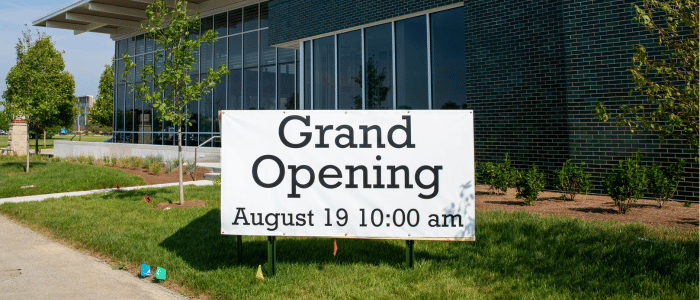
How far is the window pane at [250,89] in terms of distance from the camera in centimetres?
2078

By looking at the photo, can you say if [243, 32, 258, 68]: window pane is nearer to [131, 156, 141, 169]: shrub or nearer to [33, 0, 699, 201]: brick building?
[33, 0, 699, 201]: brick building

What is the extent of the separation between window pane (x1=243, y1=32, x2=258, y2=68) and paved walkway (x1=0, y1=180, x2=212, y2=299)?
14993mm

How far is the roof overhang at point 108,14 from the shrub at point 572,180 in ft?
52.7

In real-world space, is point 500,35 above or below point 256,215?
above

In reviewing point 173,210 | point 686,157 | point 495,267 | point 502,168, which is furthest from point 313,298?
point 686,157

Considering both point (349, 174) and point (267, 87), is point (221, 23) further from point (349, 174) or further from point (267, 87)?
point (349, 174)

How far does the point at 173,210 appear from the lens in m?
8.75

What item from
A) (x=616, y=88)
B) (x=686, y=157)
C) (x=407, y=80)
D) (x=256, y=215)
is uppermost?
(x=407, y=80)

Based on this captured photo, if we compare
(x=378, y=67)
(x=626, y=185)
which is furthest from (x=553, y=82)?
(x=378, y=67)

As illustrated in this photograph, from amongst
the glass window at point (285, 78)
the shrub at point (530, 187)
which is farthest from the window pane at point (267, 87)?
the shrub at point (530, 187)

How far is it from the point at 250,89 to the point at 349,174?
1691 cm

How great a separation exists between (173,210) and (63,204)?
2.78 metres

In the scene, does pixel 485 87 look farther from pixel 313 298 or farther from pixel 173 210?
pixel 313 298

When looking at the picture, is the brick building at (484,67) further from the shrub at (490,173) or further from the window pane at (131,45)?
the window pane at (131,45)
